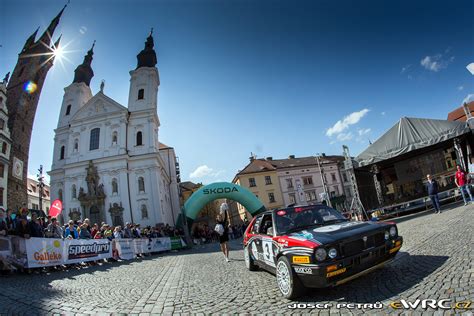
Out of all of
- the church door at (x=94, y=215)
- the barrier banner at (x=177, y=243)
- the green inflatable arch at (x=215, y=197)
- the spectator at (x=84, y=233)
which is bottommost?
the barrier banner at (x=177, y=243)

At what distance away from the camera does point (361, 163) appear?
13.6 meters

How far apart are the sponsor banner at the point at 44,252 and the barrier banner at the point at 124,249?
334 cm

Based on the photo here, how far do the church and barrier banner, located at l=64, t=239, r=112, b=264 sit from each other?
786 inches

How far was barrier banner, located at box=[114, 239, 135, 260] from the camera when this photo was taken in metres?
12.6

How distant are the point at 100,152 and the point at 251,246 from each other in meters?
33.2

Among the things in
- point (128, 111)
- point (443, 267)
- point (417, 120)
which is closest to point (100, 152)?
point (128, 111)

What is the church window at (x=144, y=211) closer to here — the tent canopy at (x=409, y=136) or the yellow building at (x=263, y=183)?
the yellow building at (x=263, y=183)

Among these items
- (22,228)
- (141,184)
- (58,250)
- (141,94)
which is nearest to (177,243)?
(58,250)

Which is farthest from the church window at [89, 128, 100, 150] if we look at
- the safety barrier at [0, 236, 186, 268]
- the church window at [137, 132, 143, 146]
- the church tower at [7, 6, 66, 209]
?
the safety barrier at [0, 236, 186, 268]

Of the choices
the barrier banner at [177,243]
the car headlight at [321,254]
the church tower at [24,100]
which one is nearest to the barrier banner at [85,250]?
the barrier banner at [177,243]

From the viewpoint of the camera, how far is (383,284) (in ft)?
12.2

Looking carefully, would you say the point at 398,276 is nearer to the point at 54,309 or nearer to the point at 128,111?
the point at 54,309

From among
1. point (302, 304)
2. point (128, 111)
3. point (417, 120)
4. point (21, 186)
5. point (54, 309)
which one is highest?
point (128, 111)

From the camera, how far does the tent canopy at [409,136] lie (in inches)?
469
